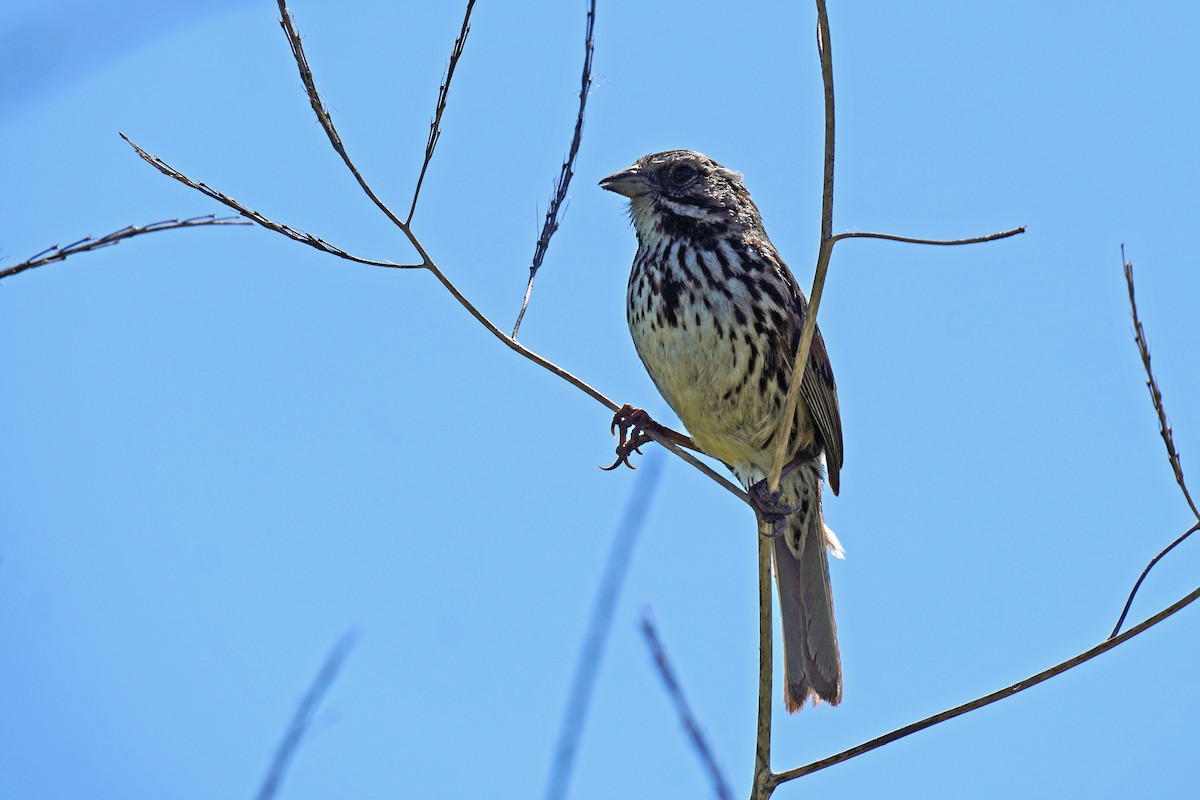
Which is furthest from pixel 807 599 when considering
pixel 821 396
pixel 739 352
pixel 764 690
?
pixel 764 690

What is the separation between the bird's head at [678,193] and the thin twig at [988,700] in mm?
2702

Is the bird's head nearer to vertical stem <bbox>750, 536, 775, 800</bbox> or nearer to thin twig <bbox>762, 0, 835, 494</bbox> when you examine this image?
thin twig <bbox>762, 0, 835, 494</bbox>

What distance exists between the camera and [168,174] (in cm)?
310

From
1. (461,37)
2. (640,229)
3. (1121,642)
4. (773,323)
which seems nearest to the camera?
(1121,642)

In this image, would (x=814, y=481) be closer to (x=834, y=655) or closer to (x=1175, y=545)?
(x=834, y=655)

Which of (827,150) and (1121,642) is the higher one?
(827,150)

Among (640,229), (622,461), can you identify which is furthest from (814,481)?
(640,229)

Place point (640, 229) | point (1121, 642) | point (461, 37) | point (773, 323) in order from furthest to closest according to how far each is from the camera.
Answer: point (640, 229)
point (773, 323)
point (461, 37)
point (1121, 642)

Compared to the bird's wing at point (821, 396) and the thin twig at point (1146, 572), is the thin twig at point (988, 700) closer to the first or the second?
the thin twig at point (1146, 572)

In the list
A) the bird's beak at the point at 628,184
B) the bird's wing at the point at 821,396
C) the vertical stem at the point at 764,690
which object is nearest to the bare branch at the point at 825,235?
the vertical stem at the point at 764,690

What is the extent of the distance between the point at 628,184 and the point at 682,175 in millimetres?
225

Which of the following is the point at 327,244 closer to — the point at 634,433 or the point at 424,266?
the point at 424,266

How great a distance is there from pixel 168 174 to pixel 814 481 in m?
3.13

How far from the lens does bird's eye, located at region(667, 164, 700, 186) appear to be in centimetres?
525
